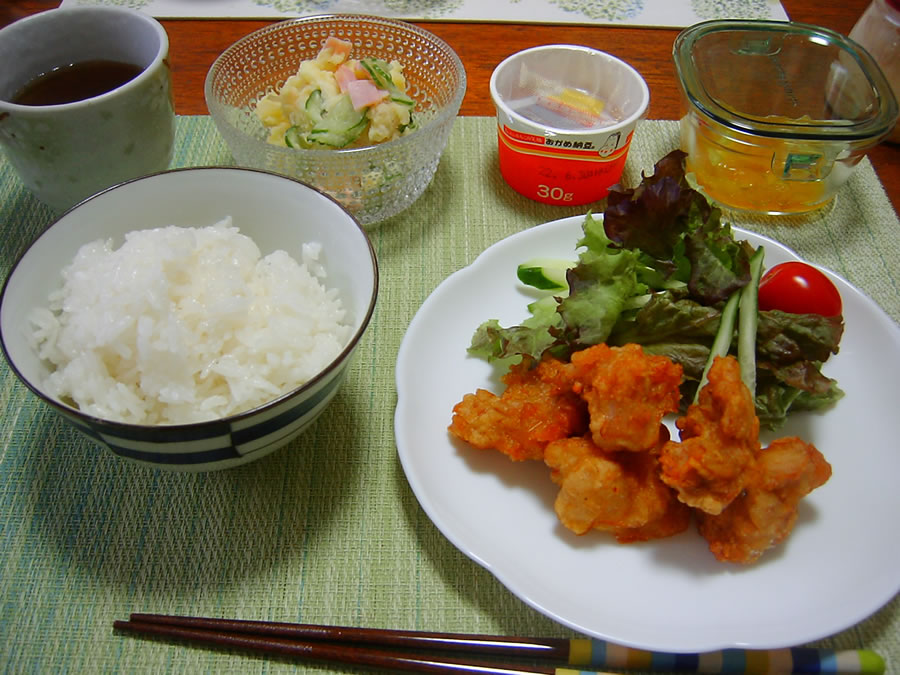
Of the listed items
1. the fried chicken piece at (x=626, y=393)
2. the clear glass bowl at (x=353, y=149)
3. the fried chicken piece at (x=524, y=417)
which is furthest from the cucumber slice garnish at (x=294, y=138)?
the fried chicken piece at (x=626, y=393)

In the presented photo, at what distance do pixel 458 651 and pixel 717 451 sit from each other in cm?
70

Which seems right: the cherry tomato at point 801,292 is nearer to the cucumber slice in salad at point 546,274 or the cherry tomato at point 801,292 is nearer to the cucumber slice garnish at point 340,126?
the cucumber slice in salad at point 546,274

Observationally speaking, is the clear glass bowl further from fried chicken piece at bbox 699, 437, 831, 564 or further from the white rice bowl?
fried chicken piece at bbox 699, 437, 831, 564

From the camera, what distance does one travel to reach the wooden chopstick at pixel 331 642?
135 centimetres

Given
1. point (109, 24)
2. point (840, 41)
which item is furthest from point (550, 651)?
point (840, 41)

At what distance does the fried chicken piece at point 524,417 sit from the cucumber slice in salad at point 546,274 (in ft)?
1.35

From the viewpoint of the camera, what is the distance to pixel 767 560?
1.47 m

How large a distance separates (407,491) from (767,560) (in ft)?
2.80

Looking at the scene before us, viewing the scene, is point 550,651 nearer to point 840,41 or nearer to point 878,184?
point 878,184

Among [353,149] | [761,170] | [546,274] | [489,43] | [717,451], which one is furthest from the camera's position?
[489,43]

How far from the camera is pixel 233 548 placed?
156cm

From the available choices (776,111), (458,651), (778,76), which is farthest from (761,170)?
(458,651)

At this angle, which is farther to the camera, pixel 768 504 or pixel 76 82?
pixel 76 82

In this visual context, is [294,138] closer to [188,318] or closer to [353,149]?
[353,149]
